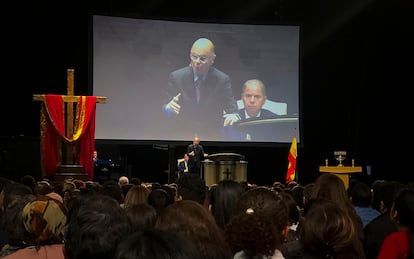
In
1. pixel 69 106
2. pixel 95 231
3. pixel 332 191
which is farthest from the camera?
pixel 69 106

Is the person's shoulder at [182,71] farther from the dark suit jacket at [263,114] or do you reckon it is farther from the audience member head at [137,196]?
the audience member head at [137,196]

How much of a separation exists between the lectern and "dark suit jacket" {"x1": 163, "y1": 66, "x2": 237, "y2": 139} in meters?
2.46

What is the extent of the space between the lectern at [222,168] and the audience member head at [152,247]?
1006 centimetres

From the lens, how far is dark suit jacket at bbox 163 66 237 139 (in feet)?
46.3

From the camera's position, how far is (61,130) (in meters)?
11.1

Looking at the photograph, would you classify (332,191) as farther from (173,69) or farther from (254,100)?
(254,100)

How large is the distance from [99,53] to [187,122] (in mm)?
2496

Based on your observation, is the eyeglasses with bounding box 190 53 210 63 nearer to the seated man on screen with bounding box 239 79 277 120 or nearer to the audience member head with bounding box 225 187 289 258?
the seated man on screen with bounding box 239 79 277 120

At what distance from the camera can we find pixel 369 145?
15.6 meters

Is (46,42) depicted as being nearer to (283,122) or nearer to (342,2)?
(283,122)

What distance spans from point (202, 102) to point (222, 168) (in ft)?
9.76

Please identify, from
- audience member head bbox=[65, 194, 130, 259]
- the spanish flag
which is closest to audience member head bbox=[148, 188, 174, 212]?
audience member head bbox=[65, 194, 130, 259]

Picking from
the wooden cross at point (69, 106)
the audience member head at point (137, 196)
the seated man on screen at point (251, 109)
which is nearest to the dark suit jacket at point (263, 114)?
the seated man on screen at point (251, 109)

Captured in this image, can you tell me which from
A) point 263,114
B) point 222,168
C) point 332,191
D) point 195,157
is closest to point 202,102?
point 263,114
